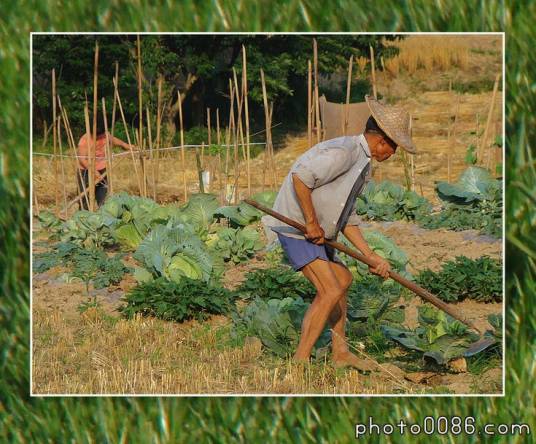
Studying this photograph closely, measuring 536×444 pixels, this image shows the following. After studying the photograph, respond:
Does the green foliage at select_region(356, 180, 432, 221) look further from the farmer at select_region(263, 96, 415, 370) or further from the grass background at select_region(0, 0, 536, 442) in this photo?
the grass background at select_region(0, 0, 536, 442)

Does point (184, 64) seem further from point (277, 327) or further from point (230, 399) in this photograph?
point (230, 399)

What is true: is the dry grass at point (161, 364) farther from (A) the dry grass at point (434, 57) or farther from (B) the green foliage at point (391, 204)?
(A) the dry grass at point (434, 57)

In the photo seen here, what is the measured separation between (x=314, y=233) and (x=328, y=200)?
0.54 ft

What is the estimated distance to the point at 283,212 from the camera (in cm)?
499

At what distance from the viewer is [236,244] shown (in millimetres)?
7570

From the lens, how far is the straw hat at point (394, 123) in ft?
15.7

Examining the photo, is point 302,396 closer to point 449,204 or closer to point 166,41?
point 449,204

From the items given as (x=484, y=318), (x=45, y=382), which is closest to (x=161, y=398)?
(x=45, y=382)

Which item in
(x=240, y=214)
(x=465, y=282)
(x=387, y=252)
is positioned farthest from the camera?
(x=240, y=214)

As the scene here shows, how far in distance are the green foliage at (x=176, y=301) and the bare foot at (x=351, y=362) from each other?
1115 millimetres

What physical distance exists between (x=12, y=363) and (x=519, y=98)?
230cm

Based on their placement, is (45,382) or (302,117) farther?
(302,117)

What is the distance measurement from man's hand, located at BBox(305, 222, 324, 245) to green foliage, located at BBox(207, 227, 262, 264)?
2.59 meters

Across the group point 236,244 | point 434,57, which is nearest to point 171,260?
point 236,244
